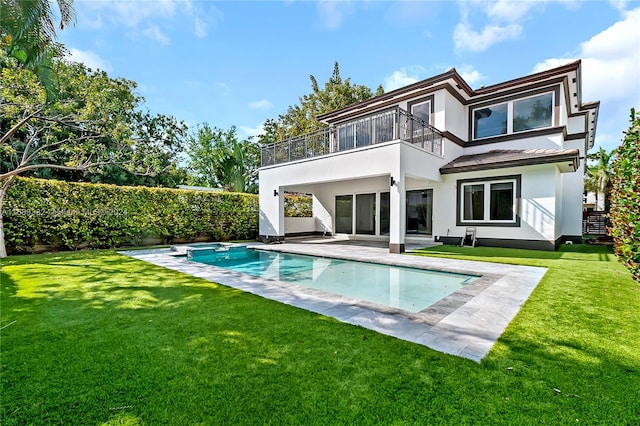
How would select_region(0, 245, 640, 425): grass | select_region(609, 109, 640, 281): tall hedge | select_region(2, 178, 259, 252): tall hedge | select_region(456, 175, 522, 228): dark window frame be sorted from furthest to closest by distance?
select_region(456, 175, 522, 228): dark window frame, select_region(2, 178, 259, 252): tall hedge, select_region(609, 109, 640, 281): tall hedge, select_region(0, 245, 640, 425): grass

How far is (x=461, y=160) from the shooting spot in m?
15.2

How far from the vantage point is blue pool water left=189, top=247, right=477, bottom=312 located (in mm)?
7098

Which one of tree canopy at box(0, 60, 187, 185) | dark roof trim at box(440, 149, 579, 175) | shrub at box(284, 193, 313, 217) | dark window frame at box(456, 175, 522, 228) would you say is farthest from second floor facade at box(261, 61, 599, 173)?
tree canopy at box(0, 60, 187, 185)

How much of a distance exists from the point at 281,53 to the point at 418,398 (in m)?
18.0

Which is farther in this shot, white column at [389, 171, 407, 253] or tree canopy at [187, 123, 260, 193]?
tree canopy at [187, 123, 260, 193]

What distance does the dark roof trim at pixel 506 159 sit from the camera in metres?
11.8

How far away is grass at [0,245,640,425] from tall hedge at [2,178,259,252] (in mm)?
9307

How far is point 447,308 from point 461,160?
11849 millimetres

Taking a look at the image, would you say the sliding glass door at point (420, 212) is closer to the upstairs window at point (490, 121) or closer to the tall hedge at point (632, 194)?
the upstairs window at point (490, 121)

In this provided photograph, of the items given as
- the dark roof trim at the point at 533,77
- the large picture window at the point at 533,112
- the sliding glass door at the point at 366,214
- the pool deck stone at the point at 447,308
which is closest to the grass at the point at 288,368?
the pool deck stone at the point at 447,308

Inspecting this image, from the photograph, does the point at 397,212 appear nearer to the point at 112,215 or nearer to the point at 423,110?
the point at 423,110

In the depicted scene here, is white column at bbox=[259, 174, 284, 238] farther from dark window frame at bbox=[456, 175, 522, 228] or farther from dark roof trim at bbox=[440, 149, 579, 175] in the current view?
dark window frame at bbox=[456, 175, 522, 228]

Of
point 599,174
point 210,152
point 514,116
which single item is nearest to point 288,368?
point 514,116

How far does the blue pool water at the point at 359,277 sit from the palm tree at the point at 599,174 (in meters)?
35.1
